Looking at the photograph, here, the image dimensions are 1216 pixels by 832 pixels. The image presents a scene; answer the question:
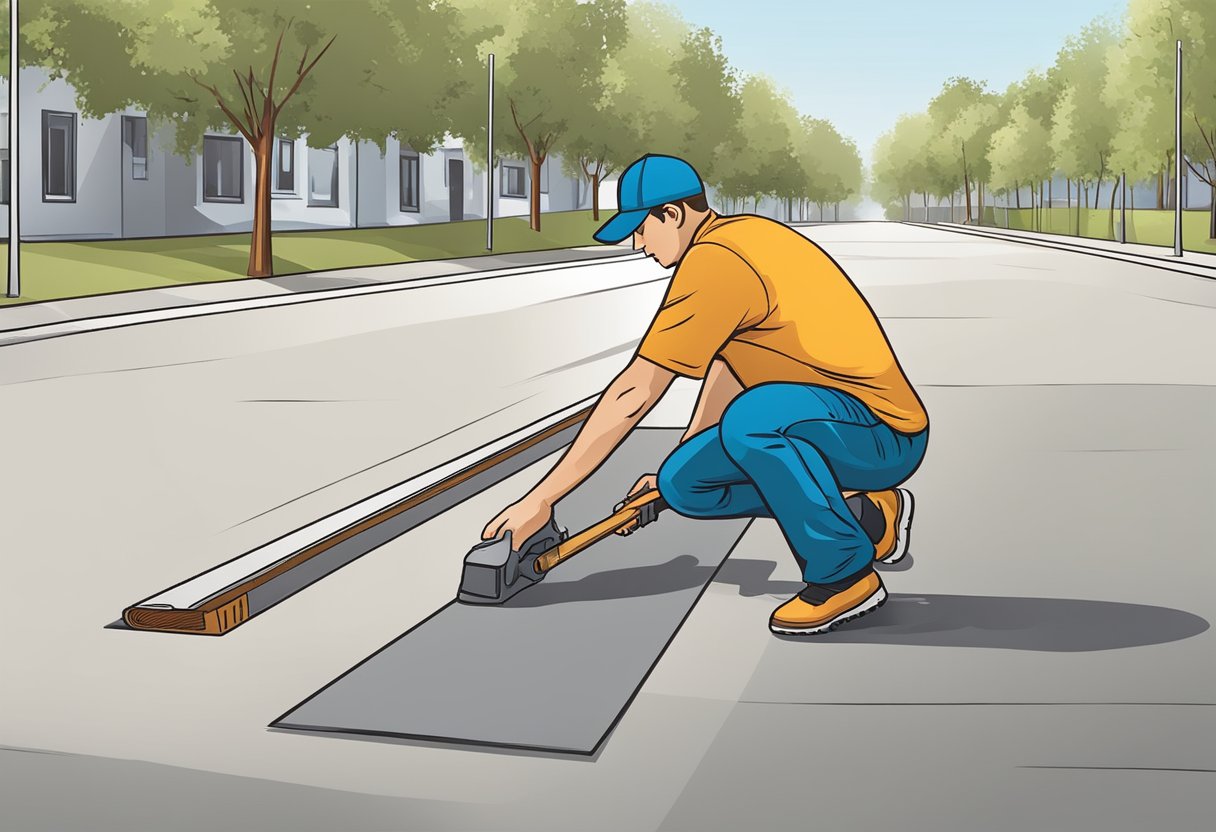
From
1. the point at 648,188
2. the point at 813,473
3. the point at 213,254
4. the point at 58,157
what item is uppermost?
the point at 58,157

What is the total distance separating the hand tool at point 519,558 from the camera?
21.4ft

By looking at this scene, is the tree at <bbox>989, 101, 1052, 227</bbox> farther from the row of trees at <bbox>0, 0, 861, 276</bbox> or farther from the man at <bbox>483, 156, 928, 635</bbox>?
the man at <bbox>483, 156, 928, 635</bbox>

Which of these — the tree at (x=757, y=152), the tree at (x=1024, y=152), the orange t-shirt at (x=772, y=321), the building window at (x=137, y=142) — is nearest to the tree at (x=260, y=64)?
the building window at (x=137, y=142)

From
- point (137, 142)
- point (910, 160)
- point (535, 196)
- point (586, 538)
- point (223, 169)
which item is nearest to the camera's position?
point (586, 538)

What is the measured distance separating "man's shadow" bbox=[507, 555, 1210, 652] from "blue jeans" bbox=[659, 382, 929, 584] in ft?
1.11

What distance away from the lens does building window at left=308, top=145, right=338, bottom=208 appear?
62.9 meters

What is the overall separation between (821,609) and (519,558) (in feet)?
3.96

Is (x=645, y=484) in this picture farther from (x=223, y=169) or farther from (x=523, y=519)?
(x=223, y=169)

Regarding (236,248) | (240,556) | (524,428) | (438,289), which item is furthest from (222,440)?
(236,248)

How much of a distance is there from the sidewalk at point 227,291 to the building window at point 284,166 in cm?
1317

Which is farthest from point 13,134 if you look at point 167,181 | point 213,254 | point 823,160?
point 823,160

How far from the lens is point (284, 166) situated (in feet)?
198

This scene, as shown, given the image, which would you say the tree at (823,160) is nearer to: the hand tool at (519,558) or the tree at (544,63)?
the tree at (544,63)

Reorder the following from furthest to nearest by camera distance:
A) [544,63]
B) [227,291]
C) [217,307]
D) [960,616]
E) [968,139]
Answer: [968,139]
[544,63]
[227,291]
[217,307]
[960,616]
